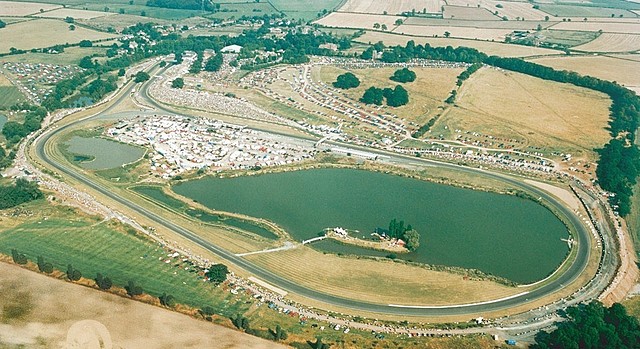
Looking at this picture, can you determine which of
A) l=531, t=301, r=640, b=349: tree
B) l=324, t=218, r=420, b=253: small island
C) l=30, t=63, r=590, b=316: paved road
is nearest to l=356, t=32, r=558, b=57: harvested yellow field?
l=30, t=63, r=590, b=316: paved road

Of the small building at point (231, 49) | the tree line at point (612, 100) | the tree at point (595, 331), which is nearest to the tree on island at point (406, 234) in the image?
the tree at point (595, 331)

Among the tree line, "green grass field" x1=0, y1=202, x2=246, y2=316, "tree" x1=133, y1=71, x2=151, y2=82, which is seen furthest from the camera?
"tree" x1=133, y1=71, x2=151, y2=82

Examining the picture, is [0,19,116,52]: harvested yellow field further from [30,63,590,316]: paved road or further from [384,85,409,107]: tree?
[384,85,409,107]: tree

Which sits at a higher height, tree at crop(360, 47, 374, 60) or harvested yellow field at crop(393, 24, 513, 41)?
harvested yellow field at crop(393, 24, 513, 41)

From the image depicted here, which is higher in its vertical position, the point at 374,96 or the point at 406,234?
the point at 374,96

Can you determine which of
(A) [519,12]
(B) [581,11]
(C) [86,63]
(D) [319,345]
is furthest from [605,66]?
(C) [86,63]

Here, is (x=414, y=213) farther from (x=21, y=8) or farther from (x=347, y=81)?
(x=21, y=8)
